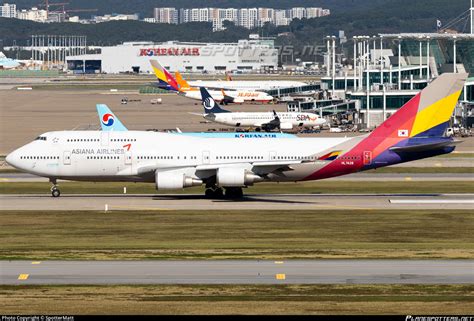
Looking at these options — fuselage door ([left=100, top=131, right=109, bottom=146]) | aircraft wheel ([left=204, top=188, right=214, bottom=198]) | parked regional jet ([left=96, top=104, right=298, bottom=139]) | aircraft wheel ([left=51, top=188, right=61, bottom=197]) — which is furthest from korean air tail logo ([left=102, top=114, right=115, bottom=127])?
aircraft wheel ([left=204, top=188, right=214, bottom=198])

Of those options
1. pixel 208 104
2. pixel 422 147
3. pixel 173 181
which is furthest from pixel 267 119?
pixel 173 181

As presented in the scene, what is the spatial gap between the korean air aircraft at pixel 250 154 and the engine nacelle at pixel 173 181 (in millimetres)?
65

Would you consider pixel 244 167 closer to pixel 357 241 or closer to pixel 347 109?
pixel 357 241

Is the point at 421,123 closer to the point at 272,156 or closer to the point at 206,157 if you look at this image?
the point at 272,156

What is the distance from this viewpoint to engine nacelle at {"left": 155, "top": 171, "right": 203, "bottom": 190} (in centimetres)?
6781

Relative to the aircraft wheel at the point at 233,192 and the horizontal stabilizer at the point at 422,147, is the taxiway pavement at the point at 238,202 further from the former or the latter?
the horizontal stabilizer at the point at 422,147

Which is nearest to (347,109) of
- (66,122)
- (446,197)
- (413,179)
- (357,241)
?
(66,122)

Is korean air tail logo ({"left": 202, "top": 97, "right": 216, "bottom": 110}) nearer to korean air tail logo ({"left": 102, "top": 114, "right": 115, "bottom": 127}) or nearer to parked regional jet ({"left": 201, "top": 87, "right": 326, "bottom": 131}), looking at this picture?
parked regional jet ({"left": 201, "top": 87, "right": 326, "bottom": 131})

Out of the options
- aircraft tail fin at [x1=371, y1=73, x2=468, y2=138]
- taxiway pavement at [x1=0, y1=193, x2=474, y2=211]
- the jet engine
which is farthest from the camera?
the jet engine

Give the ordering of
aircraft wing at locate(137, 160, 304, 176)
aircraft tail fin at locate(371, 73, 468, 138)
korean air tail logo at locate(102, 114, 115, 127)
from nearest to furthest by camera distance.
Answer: aircraft wing at locate(137, 160, 304, 176), aircraft tail fin at locate(371, 73, 468, 138), korean air tail logo at locate(102, 114, 115, 127)

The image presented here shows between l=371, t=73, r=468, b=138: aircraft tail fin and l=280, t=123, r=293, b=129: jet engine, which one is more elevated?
l=371, t=73, r=468, b=138: aircraft tail fin

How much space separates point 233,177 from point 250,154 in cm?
247

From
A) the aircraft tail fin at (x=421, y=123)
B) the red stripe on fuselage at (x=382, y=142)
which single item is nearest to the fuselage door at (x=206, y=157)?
the red stripe on fuselage at (x=382, y=142)

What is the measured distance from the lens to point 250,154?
228 feet
